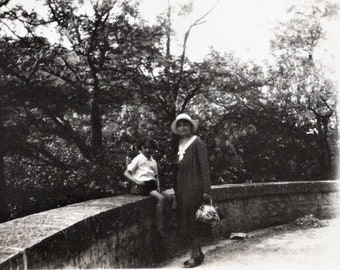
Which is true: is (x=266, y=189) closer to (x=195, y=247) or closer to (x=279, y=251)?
(x=279, y=251)

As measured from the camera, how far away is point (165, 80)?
9.09 metres

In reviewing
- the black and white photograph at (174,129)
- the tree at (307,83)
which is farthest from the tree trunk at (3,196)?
the tree at (307,83)

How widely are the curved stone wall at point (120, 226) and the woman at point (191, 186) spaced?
0.36 m

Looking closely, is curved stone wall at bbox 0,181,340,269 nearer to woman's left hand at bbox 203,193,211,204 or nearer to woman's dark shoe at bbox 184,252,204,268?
woman's dark shoe at bbox 184,252,204,268

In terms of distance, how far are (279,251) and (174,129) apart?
6.60ft

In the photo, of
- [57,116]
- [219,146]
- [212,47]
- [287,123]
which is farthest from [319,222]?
[57,116]

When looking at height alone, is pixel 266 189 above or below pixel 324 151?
below

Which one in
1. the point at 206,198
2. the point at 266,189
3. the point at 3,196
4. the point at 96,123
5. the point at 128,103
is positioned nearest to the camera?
the point at 206,198

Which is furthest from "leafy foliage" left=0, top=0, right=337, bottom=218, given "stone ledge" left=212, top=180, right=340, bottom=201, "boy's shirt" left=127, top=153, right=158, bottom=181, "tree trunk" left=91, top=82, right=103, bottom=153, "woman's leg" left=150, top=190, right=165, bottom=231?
"woman's leg" left=150, top=190, right=165, bottom=231

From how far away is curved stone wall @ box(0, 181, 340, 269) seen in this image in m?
2.66

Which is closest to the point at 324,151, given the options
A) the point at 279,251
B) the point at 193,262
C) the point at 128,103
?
the point at 128,103

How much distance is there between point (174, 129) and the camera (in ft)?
17.2

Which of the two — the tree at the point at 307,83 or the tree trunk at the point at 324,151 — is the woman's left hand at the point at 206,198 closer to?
the tree at the point at 307,83

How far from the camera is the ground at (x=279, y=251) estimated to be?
484 cm
